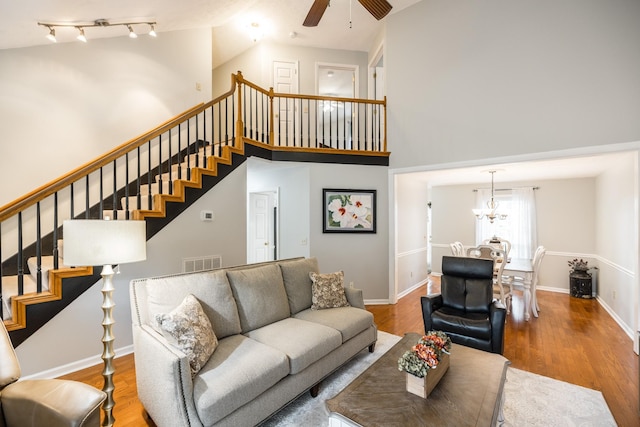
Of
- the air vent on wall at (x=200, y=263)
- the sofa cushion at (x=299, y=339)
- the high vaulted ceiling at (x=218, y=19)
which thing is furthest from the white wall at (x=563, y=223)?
the air vent on wall at (x=200, y=263)

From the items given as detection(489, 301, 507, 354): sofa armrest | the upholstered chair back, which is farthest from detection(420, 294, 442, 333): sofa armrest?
detection(489, 301, 507, 354): sofa armrest

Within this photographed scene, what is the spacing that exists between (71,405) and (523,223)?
24.9 ft

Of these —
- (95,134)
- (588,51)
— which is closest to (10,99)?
(95,134)

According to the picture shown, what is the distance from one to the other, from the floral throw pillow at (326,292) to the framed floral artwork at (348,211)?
1.75m

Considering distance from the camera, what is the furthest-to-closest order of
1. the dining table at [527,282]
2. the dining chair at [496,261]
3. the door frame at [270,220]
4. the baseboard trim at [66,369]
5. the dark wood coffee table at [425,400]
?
the door frame at [270,220] < the dining chair at [496,261] < the dining table at [527,282] < the baseboard trim at [66,369] < the dark wood coffee table at [425,400]

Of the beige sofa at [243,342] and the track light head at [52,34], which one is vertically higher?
the track light head at [52,34]

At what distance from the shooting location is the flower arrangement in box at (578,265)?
215 inches

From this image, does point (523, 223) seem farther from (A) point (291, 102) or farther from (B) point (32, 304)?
(B) point (32, 304)

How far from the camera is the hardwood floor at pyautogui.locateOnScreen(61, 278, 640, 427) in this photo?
2354 mm

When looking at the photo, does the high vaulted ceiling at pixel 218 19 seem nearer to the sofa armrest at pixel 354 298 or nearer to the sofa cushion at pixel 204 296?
the sofa cushion at pixel 204 296

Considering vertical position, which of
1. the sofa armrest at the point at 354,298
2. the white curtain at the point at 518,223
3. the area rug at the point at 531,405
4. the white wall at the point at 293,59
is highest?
the white wall at the point at 293,59

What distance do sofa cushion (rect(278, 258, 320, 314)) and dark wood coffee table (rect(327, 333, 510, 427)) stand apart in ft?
4.01

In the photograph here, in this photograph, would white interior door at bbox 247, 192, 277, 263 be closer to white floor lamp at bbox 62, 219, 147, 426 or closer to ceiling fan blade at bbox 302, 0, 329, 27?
ceiling fan blade at bbox 302, 0, 329, 27

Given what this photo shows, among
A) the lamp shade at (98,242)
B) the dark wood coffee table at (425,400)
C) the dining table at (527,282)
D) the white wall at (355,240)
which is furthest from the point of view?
the white wall at (355,240)
